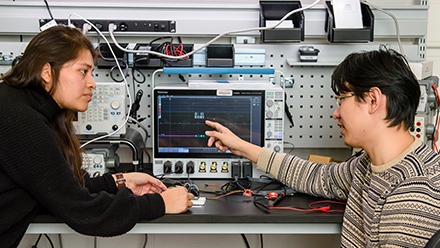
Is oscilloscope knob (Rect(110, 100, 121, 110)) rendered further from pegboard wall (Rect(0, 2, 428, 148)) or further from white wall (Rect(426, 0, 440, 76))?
white wall (Rect(426, 0, 440, 76))

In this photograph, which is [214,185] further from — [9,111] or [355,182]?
[9,111]

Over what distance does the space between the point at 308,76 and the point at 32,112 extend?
4.51ft

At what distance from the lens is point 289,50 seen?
2.07 meters

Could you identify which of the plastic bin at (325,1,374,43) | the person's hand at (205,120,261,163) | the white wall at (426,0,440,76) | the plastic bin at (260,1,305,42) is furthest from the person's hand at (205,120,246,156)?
the white wall at (426,0,440,76)

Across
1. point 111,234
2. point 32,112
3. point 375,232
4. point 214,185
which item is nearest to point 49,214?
point 111,234

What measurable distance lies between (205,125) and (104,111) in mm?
459

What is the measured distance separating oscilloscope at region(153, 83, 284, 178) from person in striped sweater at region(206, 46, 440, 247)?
0.47 metres

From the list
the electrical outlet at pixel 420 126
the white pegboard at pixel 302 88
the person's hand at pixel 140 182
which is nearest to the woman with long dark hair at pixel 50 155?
the person's hand at pixel 140 182

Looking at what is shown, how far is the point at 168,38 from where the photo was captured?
2092mm

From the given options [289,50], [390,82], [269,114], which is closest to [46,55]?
[269,114]

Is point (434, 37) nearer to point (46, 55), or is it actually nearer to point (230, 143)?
point (230, 143)

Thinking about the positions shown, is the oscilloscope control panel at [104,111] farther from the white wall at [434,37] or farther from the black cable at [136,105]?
the white wall at [434,37]

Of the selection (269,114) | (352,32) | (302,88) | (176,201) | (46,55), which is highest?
(352,32)

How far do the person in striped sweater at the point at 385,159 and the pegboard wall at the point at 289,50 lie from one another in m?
0.67
